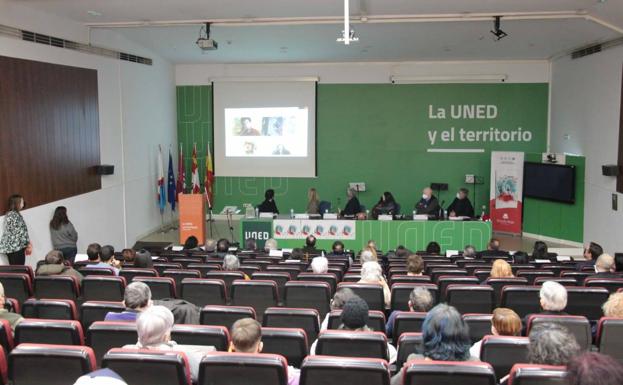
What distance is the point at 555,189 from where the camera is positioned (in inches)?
540

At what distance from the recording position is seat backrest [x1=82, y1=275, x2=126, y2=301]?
5.72 meters

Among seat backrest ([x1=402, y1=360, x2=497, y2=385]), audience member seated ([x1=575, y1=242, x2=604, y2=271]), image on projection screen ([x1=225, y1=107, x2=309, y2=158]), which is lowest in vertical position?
audience member seated ([x1=575, y1=242, x2=604, y2=271])

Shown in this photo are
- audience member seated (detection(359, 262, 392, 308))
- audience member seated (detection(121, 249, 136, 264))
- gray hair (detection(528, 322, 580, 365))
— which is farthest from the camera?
audience member seated (detection(121, 249, 136, 264))

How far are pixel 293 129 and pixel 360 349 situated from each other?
12.4 metres

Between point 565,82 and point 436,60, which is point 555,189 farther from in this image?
point 436,60

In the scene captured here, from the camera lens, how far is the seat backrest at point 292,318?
14.8ft

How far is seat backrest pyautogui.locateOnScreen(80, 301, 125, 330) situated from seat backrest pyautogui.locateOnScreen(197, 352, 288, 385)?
1783 millimetres

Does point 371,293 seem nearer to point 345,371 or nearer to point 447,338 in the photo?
point 447,338

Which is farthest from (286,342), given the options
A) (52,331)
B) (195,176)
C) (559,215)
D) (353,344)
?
(195,176)

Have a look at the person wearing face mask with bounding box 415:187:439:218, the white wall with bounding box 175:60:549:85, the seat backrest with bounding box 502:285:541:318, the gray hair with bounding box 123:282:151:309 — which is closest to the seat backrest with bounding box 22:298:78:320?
the gray hair with bounding box 123:282:151:309

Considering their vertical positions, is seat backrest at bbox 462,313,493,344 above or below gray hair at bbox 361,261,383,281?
below

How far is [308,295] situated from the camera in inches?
223

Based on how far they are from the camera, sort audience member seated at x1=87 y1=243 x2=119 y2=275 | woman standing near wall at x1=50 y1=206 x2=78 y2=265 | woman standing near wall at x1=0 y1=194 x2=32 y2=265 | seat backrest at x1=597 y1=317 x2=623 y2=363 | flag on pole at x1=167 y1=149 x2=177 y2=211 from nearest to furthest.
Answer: seat backrest at x1=597 y1=317 x2=623 y2=363, audience member seated at x1=87 y1=243 x2=119 y2=275, woman standing near wall at x1=0 y1=194 x2=32 y2=265, woman standing near wall at x1=50 y1=206 x2=78 y2=265, flag on pole at x1=167 y1=149 x2=177 y2=211

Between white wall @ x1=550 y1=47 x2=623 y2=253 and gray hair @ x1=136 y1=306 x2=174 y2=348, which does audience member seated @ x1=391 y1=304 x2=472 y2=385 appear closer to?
gray hair @ x1=136 y1=306 x2=174 y2=348
